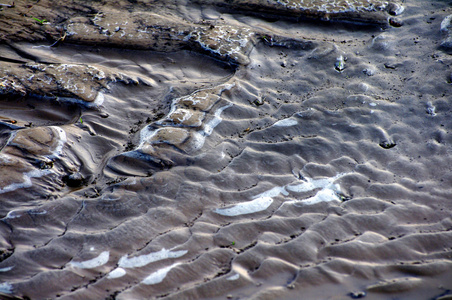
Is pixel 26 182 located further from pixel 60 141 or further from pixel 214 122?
pixel 214 122

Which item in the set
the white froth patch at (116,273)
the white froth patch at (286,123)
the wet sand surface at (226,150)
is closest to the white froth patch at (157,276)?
the wet sand surface at (226,150)

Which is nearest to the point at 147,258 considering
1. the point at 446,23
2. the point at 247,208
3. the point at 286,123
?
the point at 247,208

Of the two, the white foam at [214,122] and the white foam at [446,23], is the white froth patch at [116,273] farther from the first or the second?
the white foam at [446,23]

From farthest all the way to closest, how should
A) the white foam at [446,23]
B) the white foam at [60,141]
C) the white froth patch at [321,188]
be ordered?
the white foam at [446,23], the white foam at [60,141], the white froth patch at [321,188]

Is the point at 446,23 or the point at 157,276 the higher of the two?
the point at 446,23

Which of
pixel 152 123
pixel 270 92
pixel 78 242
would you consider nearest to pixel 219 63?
pixel 270 92

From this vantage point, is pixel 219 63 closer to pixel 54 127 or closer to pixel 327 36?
pixel 327 36
